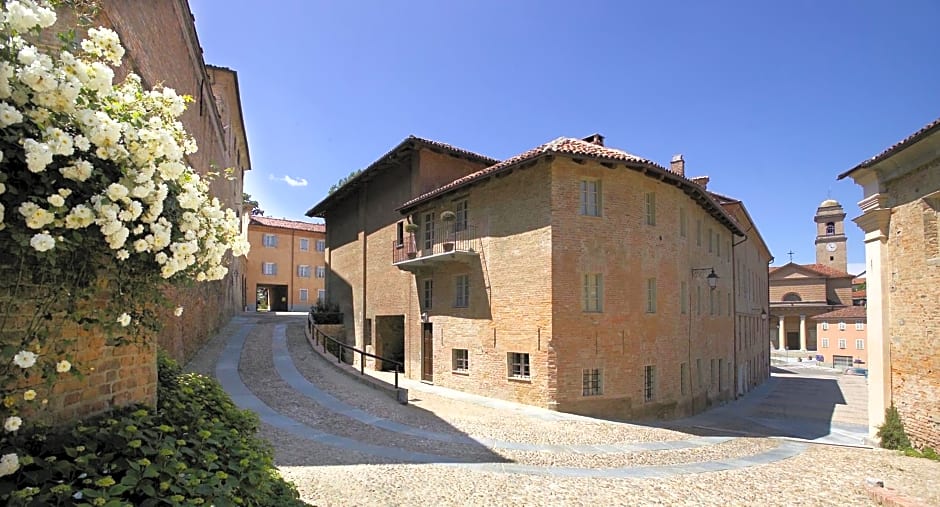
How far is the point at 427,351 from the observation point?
19.8 m

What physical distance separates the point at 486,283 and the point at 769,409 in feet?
58.6

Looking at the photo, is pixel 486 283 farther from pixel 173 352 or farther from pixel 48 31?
pixel 48 31

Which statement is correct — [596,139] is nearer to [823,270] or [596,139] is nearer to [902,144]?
[902,144]

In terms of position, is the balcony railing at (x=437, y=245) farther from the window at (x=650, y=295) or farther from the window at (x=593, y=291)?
the window at (x=650, y=295)

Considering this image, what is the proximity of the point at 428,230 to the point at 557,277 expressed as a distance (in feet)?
22.8

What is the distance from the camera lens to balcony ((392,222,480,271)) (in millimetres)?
17438

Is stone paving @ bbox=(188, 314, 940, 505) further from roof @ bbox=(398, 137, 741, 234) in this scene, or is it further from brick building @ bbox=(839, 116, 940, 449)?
roof @ bbox=(398, 137, 741, 234)

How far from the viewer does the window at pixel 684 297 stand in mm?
18666

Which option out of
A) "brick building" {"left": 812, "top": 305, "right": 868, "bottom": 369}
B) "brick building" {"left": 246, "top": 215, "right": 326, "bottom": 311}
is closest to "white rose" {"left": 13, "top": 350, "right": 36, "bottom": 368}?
"brick building" {"left": 246, "top": 215, "right": 326, "bottom": 311}

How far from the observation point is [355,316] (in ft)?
83.7

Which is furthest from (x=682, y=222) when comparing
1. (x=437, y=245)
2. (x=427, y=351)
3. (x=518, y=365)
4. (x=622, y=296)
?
(x=427, y=351)

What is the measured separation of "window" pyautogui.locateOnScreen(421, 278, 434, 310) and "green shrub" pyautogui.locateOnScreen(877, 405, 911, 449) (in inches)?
569

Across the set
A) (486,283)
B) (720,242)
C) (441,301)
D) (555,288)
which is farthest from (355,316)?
(720,242)

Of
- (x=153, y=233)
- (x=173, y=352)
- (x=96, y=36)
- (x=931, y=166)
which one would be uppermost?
(x=931, y=166)
